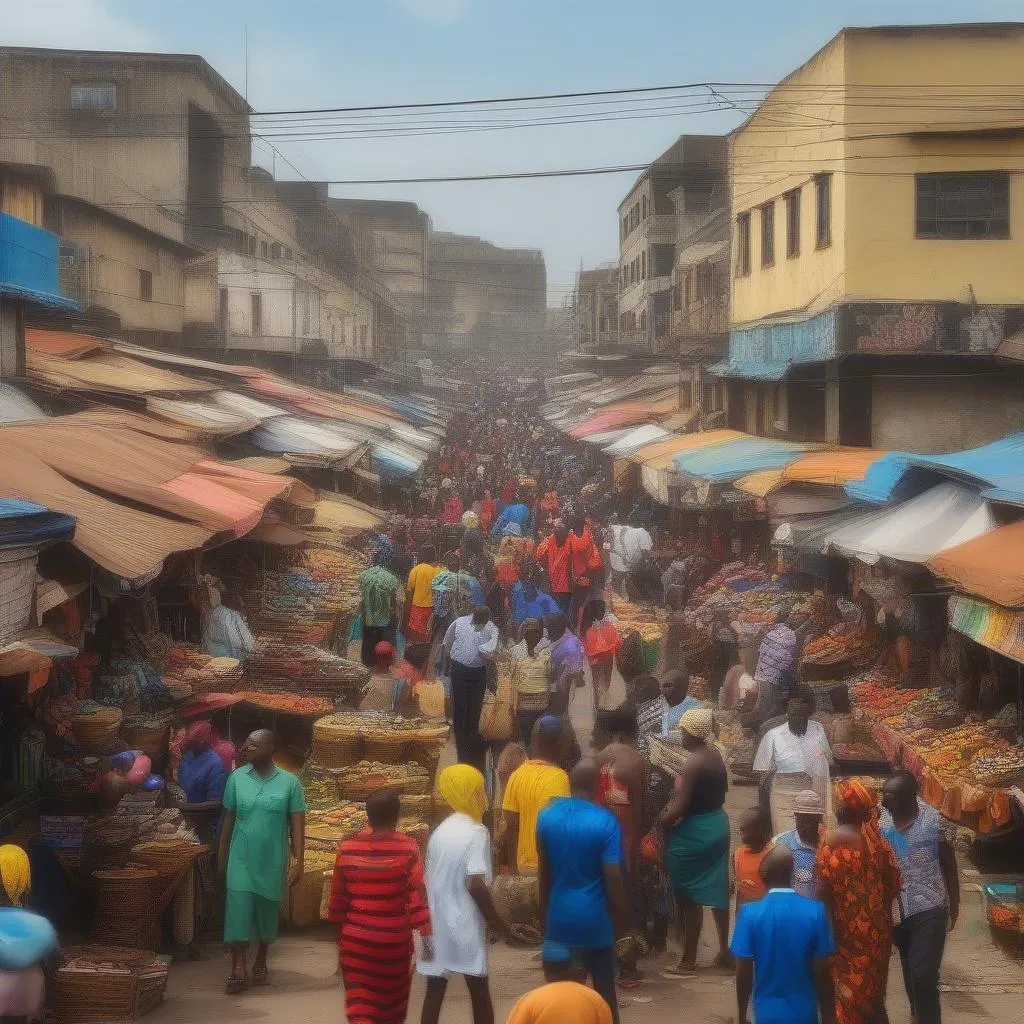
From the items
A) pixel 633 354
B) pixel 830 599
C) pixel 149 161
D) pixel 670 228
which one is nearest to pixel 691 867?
pixel 830 599

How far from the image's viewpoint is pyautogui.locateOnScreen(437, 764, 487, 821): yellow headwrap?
6730mm

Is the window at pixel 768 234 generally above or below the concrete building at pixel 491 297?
below

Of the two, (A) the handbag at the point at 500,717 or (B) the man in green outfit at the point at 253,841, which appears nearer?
(B) the man in green outfit at the point at 253,841

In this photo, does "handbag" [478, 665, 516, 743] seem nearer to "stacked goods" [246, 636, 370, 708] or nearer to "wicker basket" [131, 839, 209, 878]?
"stacked goods" [246, 636, 370, 708]

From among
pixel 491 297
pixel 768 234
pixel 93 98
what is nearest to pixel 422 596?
pixel 768 234

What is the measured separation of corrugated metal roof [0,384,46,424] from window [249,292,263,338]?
2233cm

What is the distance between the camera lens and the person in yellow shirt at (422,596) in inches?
631

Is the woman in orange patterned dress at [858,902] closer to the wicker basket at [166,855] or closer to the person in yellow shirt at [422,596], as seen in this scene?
the wicker basket at [166,855]

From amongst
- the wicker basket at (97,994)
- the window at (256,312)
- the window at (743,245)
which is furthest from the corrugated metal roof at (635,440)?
the wicker basket at (97,994)

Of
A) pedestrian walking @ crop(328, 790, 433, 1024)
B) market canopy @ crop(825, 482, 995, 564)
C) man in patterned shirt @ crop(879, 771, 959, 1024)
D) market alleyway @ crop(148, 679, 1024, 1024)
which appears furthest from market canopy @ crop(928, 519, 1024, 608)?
pedestrian walking @ crop(328, 790, 433, 1024)

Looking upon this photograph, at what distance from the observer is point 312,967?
799 centimetres

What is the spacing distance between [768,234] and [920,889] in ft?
62.8

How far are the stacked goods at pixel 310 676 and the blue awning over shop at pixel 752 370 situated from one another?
35.2ft

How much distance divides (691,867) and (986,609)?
2.76 metres
